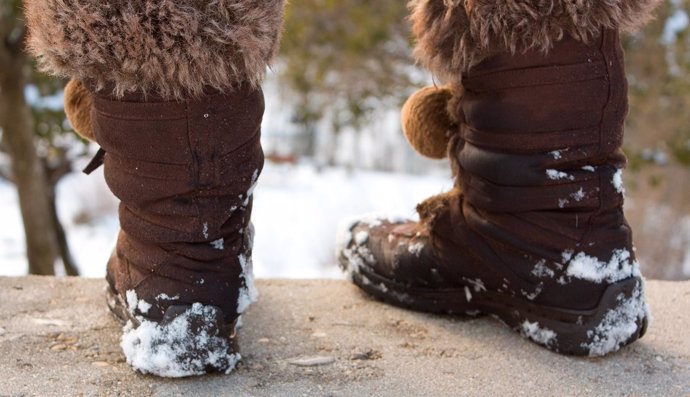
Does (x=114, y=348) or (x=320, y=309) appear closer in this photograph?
(x=114, y=348)

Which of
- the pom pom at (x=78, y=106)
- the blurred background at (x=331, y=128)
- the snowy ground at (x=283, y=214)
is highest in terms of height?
the pom pom at (x=78, y=106)

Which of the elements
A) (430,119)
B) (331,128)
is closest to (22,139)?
(430,119)

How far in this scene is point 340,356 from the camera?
4.13 ft

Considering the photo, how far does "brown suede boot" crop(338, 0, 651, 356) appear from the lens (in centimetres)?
120

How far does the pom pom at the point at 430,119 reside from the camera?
1.44 metres

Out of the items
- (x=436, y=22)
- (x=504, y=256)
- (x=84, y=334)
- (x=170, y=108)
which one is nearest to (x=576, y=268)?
(x=504, y=256)

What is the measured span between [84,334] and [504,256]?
0.75 metres

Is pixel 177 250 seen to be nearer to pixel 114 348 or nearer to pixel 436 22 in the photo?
pixel 114 348

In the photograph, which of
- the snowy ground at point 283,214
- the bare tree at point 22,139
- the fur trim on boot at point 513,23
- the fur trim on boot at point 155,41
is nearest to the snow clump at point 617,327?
the fur trim on boot at point 513,23

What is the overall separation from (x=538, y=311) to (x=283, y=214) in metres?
6.01

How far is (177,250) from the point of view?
1145 mm

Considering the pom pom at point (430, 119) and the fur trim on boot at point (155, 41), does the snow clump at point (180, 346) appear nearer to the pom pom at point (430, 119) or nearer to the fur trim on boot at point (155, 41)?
the fur trim on boot at point (155, 41)

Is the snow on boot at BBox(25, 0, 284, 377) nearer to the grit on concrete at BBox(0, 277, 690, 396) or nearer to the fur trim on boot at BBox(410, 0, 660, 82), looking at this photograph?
the grit on concrete at BBox(0, 277, 690, 396)

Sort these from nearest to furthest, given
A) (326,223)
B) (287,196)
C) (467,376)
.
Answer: (467,376)
(326,223)
(287,196)
